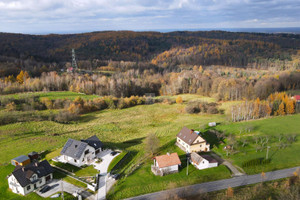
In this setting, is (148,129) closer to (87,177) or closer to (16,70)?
(87,177)

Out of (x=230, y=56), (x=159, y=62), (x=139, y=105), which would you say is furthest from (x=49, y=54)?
(x=230, y=56)

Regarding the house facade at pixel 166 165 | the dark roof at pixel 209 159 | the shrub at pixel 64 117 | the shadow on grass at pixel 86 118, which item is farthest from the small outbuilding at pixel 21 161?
the dark roof at pixel 209 159

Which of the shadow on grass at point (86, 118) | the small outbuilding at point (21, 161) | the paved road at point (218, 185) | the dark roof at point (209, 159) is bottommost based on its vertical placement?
the shadow on grass at point (86, 118)

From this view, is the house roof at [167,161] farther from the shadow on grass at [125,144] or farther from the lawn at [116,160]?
the shadow on grass at [125,144]

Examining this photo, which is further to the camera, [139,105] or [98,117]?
[139,105]

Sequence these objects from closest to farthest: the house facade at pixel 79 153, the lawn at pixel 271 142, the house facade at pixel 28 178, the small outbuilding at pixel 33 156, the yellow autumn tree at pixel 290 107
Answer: the house facade at pixel 28 178, the house facade at pixel 79 153, the lawn at pixel 271 142, the small outbuilding at pixel 33 156, the yellow autumn tree at pixel 290 107

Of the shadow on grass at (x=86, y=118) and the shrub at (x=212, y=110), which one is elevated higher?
the shrub at (x=212, y=110)

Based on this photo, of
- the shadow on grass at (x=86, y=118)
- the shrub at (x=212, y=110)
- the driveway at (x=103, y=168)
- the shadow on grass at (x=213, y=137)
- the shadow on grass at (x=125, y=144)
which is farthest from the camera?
the shrub at (x=212, y=110)

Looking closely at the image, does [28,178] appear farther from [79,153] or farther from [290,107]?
[290,107]
